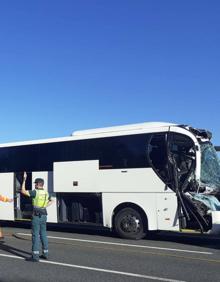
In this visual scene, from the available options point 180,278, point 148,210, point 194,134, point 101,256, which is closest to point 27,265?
point 101,256

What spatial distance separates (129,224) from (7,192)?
5661 mm

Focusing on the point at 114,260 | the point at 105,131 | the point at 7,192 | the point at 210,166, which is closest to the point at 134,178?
the point at 105,131

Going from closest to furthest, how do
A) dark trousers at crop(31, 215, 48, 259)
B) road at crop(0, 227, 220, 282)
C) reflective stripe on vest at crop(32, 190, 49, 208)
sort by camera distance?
road at crop(0, 227, 220, 282) < dark trousers at crop(31, 215, 48, 259) < reflective stripe on vest at crop(32, 190, 49, 208)

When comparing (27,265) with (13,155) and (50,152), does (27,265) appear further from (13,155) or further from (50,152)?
(13,155)

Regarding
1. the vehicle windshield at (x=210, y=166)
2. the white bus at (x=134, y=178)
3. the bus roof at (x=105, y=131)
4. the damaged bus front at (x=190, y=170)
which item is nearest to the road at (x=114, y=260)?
the white bus at (x=134, y=178)

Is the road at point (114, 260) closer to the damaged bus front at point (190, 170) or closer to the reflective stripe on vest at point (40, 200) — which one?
the damaged bus front at point (190, 170)

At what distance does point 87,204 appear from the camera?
51.0 ft

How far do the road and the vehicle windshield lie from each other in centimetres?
172

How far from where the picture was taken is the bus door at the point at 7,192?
1762cm

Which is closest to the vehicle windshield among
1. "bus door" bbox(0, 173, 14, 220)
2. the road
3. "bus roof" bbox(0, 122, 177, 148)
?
"bus roof" bbox(0, 122, 177, 148)

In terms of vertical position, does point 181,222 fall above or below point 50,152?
below

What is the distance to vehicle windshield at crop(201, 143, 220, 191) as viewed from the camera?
13.8 m

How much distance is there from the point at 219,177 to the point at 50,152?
5804 millimetres

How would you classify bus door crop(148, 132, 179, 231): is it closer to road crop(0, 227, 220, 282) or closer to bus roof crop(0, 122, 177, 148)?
→ bus roof crop(0, 122, 177, 148)
